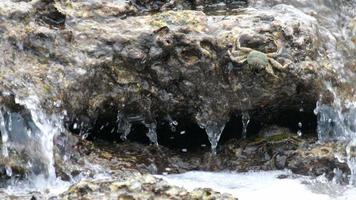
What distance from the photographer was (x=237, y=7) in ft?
34.2

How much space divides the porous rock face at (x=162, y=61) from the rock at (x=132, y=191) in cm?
253

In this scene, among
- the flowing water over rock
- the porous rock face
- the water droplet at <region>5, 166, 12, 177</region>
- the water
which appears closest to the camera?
the water droplet at <region>5, 166, 12, 177</region>

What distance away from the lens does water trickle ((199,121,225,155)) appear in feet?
30.5

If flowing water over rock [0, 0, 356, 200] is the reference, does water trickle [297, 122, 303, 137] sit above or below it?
below

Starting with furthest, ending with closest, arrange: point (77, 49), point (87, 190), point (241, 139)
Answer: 1. point (241, 139)
2. point (77, 49)
3. point (87, 190)

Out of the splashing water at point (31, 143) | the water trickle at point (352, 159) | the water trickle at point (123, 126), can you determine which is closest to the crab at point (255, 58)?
the water trickle at point (352, 159)

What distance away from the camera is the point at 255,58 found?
8914 mm

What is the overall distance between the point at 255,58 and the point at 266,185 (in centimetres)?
168

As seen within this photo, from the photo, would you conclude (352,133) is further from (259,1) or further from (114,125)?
(114,125)

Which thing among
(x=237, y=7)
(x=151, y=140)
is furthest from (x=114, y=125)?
(x=237, y=7)

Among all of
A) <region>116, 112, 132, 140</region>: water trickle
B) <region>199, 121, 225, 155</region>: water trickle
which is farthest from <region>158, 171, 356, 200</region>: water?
<region>116, 112, 132, 140</region>: water trickle

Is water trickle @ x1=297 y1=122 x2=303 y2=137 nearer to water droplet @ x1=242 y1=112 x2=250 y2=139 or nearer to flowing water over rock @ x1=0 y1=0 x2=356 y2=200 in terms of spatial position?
flowing water over rock @ x1=0 y1=0 x2=356 y2=200

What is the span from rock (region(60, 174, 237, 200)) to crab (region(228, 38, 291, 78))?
297 centimetres

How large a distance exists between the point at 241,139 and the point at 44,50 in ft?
9.67
